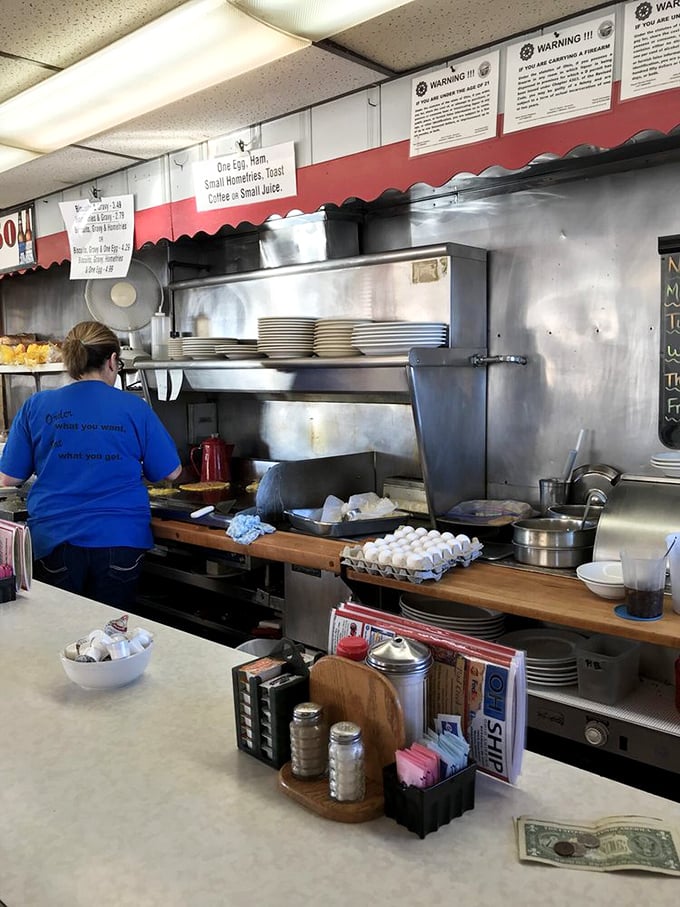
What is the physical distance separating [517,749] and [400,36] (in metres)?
2.38

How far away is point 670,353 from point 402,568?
1.32 m

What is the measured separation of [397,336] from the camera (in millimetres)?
3162

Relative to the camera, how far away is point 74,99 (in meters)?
3.31

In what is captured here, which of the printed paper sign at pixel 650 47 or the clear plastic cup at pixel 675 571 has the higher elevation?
the printed paper sign at pixel 650 47

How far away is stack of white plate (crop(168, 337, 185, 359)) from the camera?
4254 millimetres

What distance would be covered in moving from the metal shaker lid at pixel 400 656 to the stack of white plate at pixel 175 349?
10.4ft

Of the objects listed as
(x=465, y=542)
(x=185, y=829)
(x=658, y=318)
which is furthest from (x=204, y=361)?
(x=185, y=829)

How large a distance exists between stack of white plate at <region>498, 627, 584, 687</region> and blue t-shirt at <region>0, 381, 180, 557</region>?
1659mm

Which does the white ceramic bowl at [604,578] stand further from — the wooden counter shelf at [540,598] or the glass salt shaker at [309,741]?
the glass salt shaker at [309,741]

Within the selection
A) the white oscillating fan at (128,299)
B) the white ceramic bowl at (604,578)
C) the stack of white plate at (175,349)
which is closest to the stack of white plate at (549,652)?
the white ceramic bowl at (604,578)

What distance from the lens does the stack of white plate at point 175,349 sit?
4.25 meters

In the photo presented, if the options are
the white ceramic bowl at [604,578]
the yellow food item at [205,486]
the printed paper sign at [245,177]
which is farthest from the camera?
the yellow food item at [205,486]

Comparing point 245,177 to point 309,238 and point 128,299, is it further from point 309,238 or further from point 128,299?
point 128,299

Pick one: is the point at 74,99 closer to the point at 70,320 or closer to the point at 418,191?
the point at 418,191
